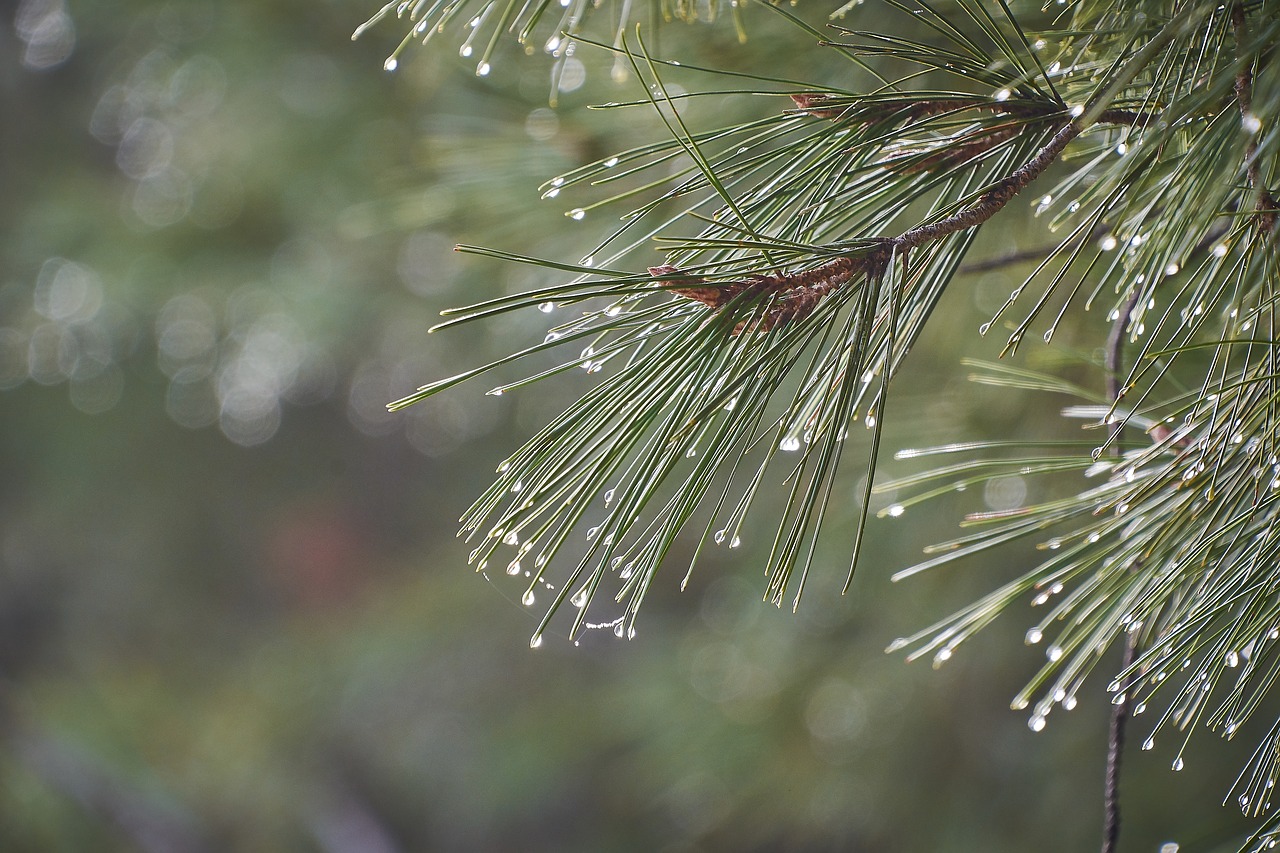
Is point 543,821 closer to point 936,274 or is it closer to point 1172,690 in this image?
point 1172,690

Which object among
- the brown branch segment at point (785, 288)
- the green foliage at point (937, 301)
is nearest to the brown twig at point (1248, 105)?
the green foliage at point (937, 301)

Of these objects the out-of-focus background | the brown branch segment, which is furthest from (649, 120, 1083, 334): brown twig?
the out-of-focus background

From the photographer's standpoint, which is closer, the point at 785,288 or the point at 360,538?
the point at 785,288

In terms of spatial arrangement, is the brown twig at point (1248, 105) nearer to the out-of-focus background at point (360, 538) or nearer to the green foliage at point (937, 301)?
the green foliage at point (937, 301)

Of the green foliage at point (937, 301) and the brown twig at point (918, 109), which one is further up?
the brown twig at point (918, 109)

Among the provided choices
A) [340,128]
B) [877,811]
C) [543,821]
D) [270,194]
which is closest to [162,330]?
[270,194]

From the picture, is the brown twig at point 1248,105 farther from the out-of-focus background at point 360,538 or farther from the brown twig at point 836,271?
the out-of-focus background at point 360,538

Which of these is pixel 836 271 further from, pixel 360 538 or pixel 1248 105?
pixel 360 538

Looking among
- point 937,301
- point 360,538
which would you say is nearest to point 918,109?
point 937,301

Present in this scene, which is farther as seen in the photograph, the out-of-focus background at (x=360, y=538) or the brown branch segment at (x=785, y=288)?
the out-of-focus background at (x=360, y=538)
